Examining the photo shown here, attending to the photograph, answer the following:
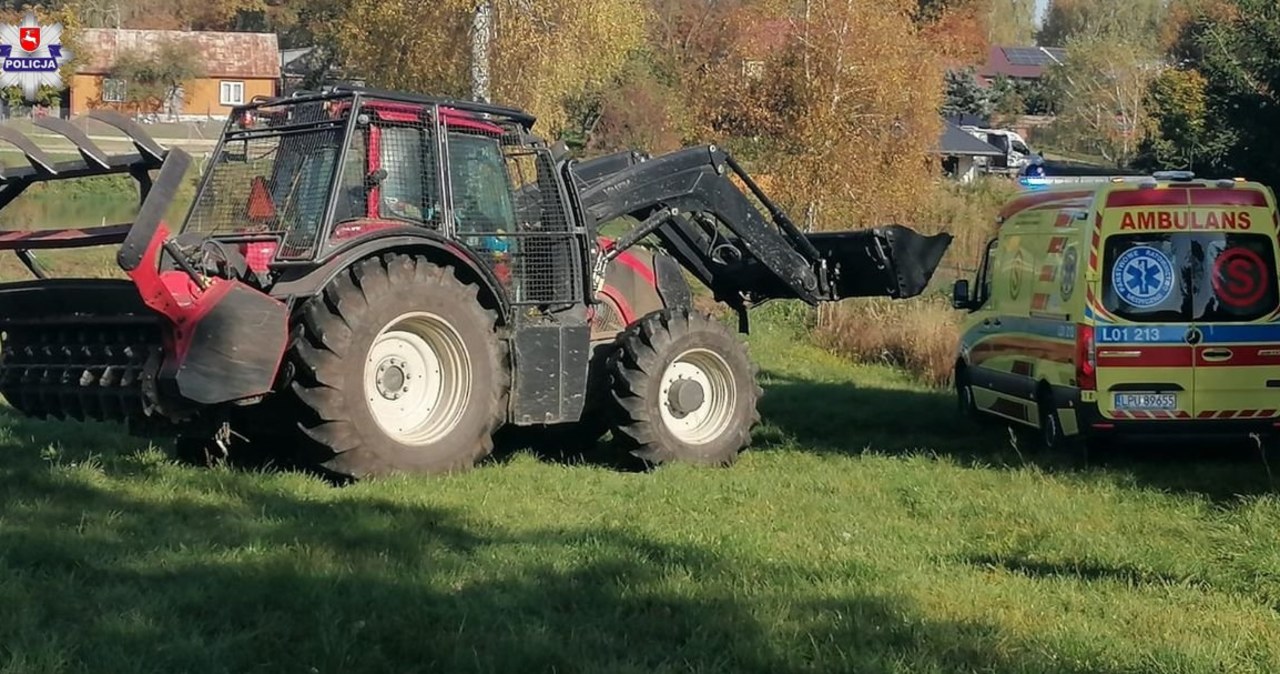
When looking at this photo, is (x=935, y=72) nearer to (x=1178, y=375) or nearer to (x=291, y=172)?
(x=1178, y=375)

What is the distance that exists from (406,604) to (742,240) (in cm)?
673

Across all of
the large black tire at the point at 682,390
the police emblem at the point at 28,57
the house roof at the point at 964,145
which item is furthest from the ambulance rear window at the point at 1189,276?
the house roof at the point at 964,145

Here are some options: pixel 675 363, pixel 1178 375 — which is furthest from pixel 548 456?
pixel 1178 375

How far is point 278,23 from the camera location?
74.3 metres

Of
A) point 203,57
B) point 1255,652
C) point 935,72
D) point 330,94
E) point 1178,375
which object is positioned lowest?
point 1255,652

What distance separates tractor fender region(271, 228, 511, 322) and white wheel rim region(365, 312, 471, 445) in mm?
458

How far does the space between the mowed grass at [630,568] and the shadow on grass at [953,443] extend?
0.18 m

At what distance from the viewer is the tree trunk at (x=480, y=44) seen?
27031 mm

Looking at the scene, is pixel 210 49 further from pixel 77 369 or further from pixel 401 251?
pixel 77 369

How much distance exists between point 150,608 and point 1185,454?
935 centimetres

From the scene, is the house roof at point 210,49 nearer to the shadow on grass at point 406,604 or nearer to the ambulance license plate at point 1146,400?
the ambulance license plate at point 1146,400

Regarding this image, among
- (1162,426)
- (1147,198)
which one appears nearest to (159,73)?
(1147,198)

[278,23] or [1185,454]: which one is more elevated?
[278,23]

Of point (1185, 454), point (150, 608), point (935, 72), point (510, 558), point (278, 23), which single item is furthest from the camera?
point (278, 23)
